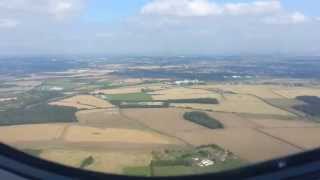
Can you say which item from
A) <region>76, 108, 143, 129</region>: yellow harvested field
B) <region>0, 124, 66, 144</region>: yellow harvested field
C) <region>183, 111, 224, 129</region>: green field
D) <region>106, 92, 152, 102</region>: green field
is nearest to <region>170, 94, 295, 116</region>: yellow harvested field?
<region>183, 111, 224, 129</region>: green field

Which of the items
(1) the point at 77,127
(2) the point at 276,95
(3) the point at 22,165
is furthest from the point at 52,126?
(2) the point at 276,95

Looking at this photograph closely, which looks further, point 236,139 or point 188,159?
point 236,139

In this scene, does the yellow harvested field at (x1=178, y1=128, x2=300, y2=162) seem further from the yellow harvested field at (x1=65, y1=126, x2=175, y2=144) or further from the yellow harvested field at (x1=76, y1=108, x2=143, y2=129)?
the yellow harvested field at (x1=76, y1=108, x2=143, y2=129)

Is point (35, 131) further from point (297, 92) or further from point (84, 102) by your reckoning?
point (297, 92)

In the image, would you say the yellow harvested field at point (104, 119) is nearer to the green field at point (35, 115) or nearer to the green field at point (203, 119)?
the green field at point (35, 115)

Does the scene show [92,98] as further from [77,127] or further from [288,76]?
[288,76]

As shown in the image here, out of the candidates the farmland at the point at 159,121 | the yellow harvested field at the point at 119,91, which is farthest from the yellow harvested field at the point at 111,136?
the yellow harvested field at the point at 119,91

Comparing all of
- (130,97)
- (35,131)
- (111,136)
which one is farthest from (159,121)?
(130,97)
